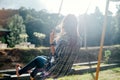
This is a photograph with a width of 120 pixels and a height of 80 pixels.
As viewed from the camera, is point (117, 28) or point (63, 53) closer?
point (63, 53)

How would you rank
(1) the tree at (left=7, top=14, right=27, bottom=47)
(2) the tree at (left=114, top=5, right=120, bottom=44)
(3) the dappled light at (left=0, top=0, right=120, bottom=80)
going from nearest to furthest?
(3) the dappled light at (left=0, top=0, right=120, bottom=80), (1) the tree at (left=7, top=14, right=27, bottom=47), (2) the tree at (left=114, top=5, right=120, bottom=44)

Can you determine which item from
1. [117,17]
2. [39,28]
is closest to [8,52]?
[39,28]

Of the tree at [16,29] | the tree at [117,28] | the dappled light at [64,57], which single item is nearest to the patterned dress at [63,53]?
the dappled light at [64,57]

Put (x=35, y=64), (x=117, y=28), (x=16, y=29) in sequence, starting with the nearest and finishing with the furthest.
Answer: (x=35, y=64) < (x=16, y=29) < (x=117, y=28)

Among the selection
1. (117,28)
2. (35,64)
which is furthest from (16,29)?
(35,64)

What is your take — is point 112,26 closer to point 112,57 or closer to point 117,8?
point 117,8

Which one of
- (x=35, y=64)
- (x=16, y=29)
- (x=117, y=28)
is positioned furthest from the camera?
(x=117, y=28)

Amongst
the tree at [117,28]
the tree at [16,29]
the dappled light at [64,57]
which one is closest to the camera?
the dappled light at [64,57]

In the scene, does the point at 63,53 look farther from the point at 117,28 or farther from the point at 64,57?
the point at 117,28

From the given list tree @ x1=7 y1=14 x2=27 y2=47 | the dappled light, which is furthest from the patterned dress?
tree @ x1=7 y1=14 x2=27 y2=47

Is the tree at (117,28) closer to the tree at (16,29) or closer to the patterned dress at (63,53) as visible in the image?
the tree at (16,29)

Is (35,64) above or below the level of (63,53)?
below

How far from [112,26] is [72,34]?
1894 inches

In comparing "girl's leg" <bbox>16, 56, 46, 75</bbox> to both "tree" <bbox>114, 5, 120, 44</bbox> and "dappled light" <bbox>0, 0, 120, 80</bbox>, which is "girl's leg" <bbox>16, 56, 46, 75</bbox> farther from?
"tree" <bbox>114, 5, 120, 44</bbox>
